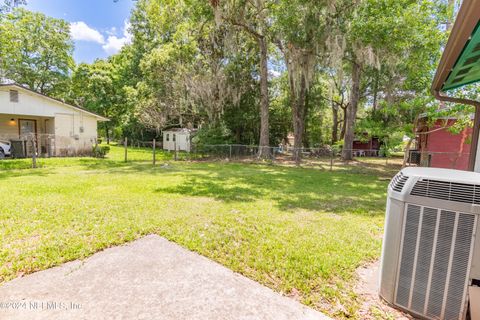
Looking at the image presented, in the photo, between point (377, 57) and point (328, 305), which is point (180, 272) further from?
point (377, 57)

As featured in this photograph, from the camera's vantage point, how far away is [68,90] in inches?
1050

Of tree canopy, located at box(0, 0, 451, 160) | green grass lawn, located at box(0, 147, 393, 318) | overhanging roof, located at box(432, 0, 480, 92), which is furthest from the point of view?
tree canopy, located at box(0, 0, 451, 160)

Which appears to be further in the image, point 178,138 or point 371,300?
point 178,138

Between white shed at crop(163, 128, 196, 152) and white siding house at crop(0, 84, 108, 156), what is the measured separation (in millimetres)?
5893

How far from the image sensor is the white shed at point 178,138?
1910 centimetres

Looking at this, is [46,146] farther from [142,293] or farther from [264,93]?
[142,293]

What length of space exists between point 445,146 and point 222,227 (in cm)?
1242

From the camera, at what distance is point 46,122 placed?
15328mm

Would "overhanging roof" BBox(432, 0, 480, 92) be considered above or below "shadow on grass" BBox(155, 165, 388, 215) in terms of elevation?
above

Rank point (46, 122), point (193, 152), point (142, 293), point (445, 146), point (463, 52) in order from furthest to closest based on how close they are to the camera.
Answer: point (193, 152)
point (46, 122)
point (445, 146)
point (463, 52)
point (142, 293)

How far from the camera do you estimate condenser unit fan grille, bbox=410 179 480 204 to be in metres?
1.48

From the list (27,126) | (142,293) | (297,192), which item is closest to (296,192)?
(297,192)

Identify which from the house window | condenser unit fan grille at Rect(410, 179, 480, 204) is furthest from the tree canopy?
condenser unit fan grille at Rect(410, 179, 480, 204)

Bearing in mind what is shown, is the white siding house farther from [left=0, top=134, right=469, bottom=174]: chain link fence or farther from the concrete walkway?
the concrete walkway
